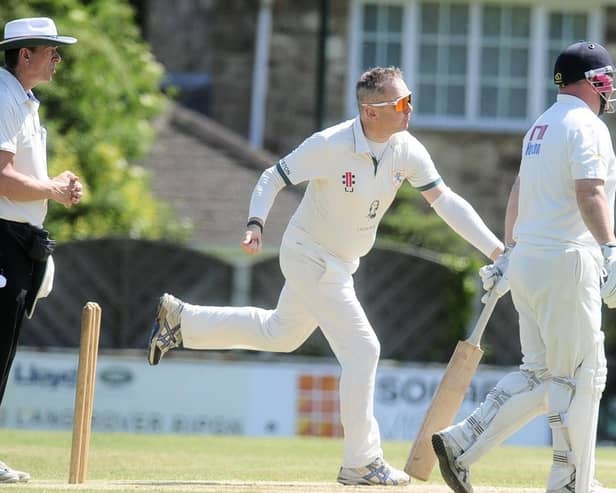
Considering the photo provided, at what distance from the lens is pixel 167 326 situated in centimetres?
837

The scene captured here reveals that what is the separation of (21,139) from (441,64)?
14.5m

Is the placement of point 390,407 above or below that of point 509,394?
below

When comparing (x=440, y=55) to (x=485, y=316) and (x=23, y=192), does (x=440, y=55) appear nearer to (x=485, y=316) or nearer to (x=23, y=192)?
(x=485, y=316)

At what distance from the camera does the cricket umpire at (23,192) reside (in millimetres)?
7469

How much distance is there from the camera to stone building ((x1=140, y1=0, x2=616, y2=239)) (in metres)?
21.5

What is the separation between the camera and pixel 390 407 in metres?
15.9

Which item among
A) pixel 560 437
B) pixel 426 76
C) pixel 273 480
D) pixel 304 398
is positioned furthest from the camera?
pixel 426 76

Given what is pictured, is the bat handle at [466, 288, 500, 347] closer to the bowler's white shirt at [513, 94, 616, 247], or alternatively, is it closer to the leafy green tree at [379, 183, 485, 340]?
the bowler's white shirt at [513, 94, 616, 247]

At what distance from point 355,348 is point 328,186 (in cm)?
79

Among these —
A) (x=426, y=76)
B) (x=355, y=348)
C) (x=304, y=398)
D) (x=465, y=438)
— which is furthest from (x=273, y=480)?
(x=426, y=76)

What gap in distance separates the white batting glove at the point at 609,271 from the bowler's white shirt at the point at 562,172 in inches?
6.8

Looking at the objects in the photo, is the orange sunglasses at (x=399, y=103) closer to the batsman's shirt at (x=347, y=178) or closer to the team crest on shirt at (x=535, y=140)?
the batsman's shirt at (x=347, y=178)

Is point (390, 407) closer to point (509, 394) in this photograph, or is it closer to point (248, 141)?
point (248, 141)

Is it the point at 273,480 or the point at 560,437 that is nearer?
the point at 560,437
